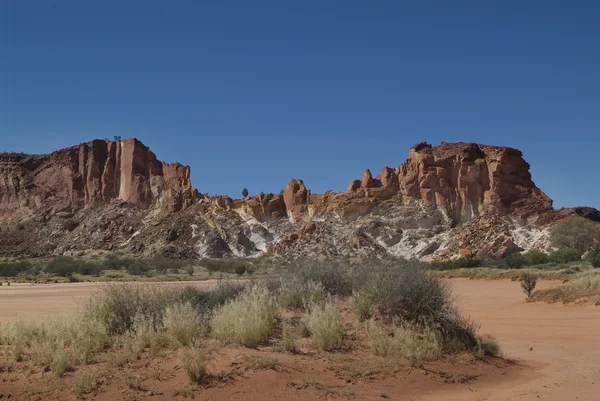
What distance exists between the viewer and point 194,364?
812 cm

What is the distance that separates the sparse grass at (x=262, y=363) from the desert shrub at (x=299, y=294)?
2.94 m

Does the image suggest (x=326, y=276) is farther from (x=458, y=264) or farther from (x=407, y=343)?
(x=458, y=264)

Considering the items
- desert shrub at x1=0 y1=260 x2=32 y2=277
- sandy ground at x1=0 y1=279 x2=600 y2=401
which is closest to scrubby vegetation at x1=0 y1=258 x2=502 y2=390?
sandy ground at x1=0 y1=279 x2=600 y2=401

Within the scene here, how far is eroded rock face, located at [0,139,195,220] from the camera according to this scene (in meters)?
77.0

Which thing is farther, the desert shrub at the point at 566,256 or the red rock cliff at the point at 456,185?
the red rock cliff at the point at 456,185

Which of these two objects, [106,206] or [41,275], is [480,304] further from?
[106,206]

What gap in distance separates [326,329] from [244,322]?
138 cm

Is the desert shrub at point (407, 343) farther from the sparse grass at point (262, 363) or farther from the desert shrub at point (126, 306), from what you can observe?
the desert shrub at point (126, 306)

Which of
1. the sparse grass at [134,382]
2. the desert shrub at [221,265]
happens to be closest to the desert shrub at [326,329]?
the sparse grass at [134,382]

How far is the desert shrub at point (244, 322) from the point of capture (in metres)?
9.45

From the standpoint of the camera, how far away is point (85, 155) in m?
82.7

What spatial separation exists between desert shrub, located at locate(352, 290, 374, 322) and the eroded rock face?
214ft

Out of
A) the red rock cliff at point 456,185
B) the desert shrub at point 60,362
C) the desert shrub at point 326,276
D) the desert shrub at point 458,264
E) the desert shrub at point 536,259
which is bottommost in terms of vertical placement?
the desert shrub at point 60,362

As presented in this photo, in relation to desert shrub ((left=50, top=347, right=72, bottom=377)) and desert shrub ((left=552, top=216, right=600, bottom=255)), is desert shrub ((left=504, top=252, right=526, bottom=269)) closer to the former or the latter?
desert shrub ((left=552, top=216, right=600, bottom=255))
